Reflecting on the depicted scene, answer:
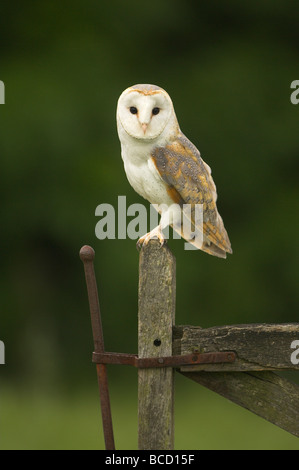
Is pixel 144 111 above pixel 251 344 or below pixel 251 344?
above

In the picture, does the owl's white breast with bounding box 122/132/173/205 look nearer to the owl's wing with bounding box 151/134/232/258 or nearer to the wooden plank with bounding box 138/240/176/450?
the owl's wing with bounding box 151/134/232/258

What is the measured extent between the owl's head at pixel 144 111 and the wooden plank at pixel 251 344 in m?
0.64

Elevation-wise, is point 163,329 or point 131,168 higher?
point 131,168

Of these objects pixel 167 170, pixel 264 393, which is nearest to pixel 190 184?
pixel 167 170

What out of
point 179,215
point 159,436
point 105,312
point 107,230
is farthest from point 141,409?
point 105,312

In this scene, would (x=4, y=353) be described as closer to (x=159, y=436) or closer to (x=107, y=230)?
(x=107, y=230)

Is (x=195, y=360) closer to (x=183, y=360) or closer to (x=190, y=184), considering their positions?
(x=183, y=360)

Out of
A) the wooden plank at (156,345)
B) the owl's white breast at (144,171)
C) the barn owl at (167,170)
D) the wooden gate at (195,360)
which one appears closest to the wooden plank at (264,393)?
the wooden gate at (195,360)

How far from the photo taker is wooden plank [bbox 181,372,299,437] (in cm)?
202

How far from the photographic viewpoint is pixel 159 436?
6.67 ft

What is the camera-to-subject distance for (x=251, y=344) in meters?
2.00

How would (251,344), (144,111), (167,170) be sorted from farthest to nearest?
(167,170) → (144,111) → (251,344)

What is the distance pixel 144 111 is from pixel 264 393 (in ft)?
2.77
